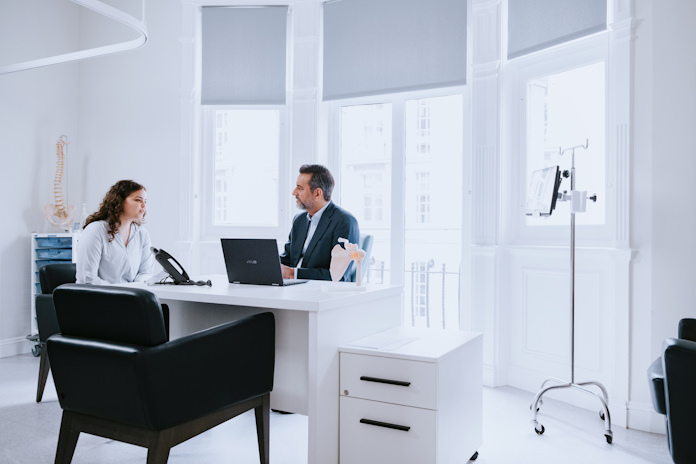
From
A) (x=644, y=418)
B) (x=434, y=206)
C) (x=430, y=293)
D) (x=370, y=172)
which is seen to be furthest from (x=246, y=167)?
(x=644, y=418)

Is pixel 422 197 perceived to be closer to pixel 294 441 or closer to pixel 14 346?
pixel 294 441

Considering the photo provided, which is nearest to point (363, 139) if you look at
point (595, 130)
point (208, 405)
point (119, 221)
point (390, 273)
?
point (390, 273)

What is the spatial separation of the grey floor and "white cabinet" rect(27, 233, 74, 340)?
1458 millimetres

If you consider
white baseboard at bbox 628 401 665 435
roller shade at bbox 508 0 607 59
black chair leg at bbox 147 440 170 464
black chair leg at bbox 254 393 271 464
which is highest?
roller shade at bbox 508 0 607 59

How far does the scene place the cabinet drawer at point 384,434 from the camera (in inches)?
75.3

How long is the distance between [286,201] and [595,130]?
97.7 inches

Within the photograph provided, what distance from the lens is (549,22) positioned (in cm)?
338

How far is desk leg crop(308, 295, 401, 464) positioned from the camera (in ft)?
6.33

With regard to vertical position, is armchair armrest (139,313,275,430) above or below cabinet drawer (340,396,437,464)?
above

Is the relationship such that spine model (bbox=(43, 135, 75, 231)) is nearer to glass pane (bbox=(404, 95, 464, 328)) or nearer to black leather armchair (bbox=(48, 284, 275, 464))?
glass pane (bbox=(404, 95, 464, 328))

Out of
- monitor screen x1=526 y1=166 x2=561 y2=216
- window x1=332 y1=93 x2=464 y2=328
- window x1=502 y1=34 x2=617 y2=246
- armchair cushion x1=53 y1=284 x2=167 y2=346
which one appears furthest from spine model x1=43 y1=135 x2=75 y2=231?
monitor screen x1=526 y1=166 x2=561 y2=216

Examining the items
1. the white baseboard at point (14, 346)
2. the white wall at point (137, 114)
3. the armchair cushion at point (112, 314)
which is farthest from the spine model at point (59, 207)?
the armchair cushion at point (112, 314)

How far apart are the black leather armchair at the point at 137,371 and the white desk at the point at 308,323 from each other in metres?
0.11

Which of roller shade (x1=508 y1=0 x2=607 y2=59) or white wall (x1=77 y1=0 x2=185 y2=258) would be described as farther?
white wall (x1=77 y1=0 x2=185 y2=258)
